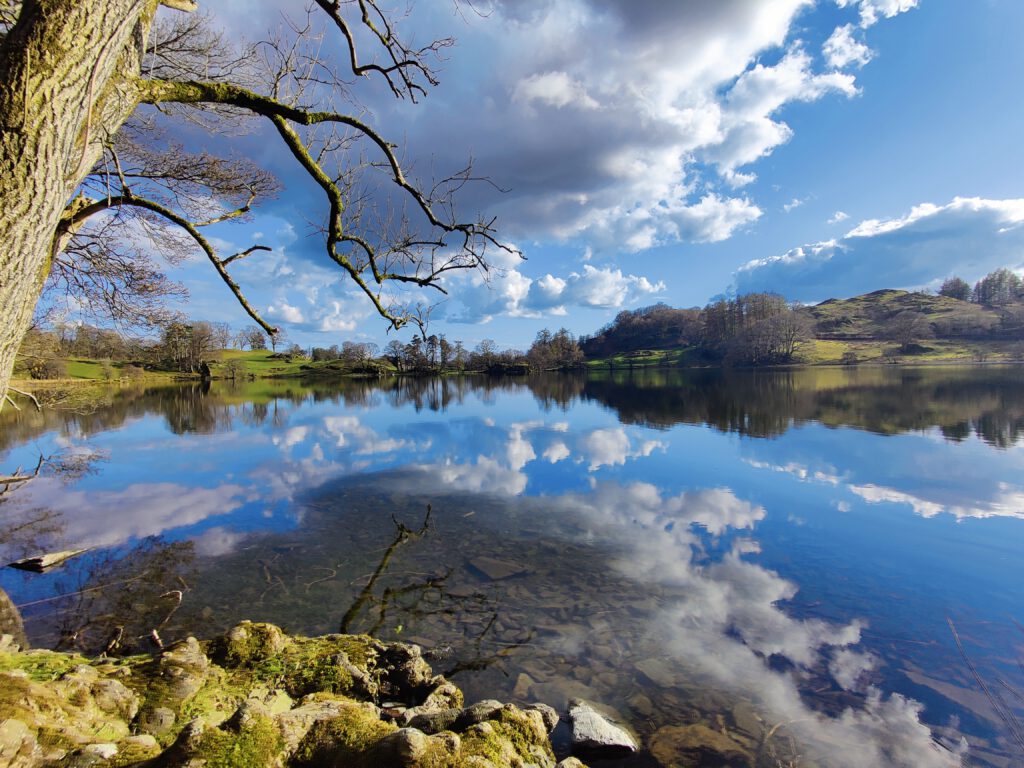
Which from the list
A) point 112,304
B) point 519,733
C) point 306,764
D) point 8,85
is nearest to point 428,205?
point 8,85

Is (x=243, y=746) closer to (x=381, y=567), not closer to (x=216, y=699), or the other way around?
(x=216, y=699)

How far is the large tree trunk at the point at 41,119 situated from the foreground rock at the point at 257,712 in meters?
2.41

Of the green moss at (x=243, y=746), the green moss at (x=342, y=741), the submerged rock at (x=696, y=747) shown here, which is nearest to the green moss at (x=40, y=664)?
the green moss at (x=243, y=746)

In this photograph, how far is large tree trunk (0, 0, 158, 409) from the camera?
7.04 ft

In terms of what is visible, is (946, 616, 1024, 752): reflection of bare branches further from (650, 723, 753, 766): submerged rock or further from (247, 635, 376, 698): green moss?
(247, 635, 376, 698): green moss

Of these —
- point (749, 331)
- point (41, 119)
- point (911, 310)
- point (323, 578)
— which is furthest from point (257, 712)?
point (911, 310)

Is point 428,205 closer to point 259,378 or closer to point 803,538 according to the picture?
point 803,538

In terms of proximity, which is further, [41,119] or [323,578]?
[323,578]

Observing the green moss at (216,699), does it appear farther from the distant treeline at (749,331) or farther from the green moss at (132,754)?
the distant treeline at (749,331)

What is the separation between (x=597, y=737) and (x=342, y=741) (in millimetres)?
3124

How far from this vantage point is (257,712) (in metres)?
3.39

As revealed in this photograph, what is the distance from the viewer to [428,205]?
18.0 feet

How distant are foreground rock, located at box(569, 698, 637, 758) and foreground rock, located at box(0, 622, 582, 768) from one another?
1.10 ft

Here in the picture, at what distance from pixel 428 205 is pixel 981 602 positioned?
472 inches
